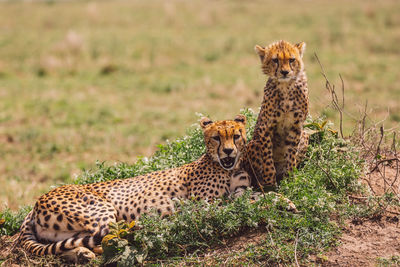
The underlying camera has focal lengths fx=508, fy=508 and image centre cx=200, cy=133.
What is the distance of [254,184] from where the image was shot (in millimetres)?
4477

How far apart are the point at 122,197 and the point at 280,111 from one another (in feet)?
4.96

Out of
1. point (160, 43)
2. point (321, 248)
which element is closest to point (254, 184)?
point (321, 248)

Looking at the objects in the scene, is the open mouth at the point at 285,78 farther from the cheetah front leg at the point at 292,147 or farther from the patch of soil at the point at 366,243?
the patch of soil at the point at 366,243

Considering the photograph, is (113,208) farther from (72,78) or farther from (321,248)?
(72,78)

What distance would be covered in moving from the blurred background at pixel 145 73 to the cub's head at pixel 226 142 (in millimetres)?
1176

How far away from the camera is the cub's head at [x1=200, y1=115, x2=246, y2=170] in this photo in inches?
162

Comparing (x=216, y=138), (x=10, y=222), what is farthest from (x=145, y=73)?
(x=216, y=138)

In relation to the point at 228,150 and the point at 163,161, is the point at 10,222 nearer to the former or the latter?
the point at 163,161

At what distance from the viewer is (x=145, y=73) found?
13172 mm

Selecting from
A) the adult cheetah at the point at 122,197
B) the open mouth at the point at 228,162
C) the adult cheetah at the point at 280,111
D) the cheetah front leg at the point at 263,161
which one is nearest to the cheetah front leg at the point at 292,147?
the adult cheetah at the point at 280,111

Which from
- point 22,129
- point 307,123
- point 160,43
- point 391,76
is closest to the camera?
point 307,123

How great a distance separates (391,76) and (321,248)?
8.85m

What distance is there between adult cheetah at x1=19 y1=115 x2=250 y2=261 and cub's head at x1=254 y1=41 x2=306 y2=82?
55 centimetres

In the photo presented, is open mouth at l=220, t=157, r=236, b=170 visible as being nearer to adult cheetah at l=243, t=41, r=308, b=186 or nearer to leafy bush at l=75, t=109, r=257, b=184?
adult cheetah at l=243, t=41, r=308, b=186
